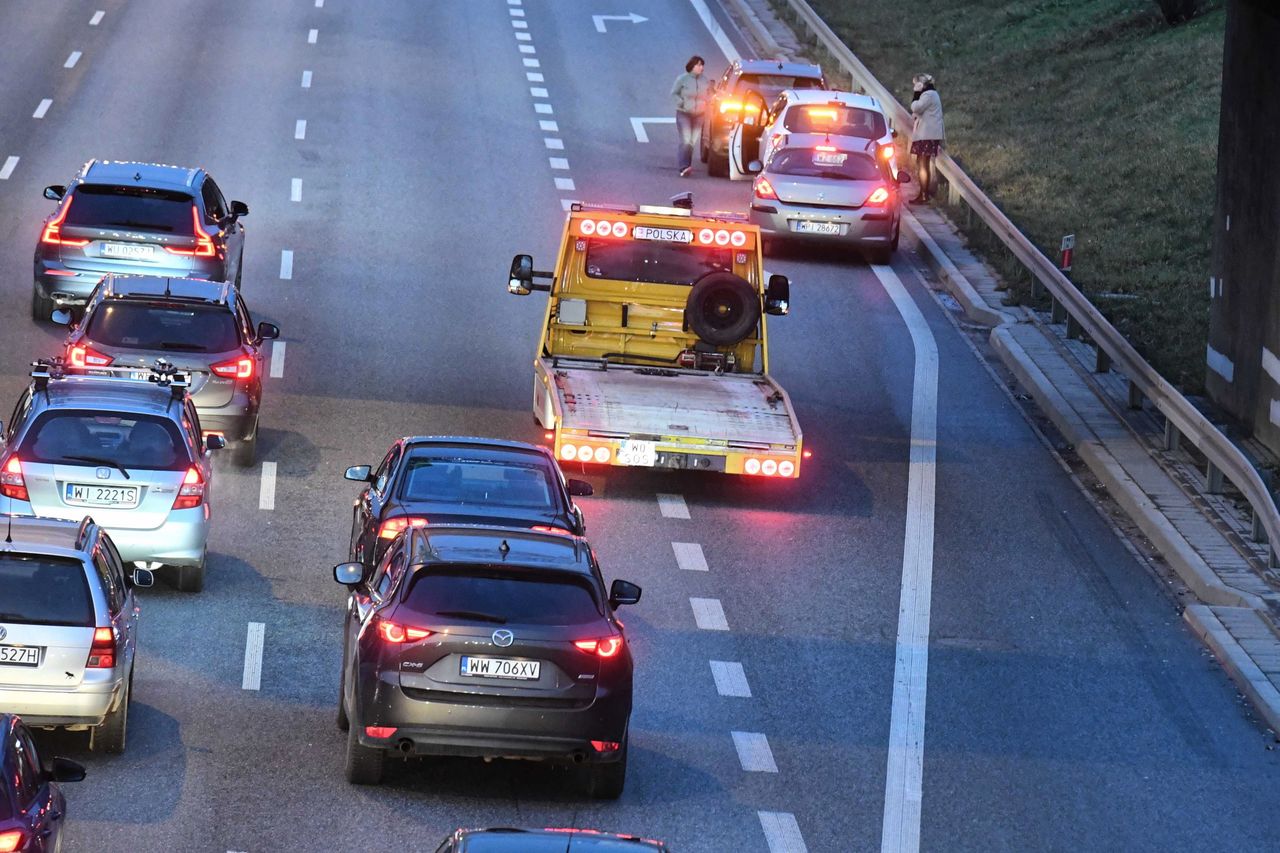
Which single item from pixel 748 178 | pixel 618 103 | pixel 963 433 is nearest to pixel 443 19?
pixel 618 103

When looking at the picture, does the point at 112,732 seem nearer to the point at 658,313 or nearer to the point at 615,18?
the point at 658,313

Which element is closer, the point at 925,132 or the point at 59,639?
the point at 59,639

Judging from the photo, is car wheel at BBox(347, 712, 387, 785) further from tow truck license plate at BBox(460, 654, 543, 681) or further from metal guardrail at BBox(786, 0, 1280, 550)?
metal guardrail at BBox(786, 0, 1280, 550)

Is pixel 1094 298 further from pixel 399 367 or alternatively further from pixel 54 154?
pixel 54 154

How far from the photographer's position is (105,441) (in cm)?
1817

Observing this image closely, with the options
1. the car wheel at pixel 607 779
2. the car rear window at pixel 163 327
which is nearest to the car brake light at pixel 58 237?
the car rear window at pixel 163 327

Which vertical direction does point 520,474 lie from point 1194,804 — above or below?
above

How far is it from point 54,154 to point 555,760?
23.8 metres

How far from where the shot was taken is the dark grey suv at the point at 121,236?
2567 cm

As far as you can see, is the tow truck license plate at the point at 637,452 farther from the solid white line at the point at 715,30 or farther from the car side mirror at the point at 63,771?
the solid white line at the point at 715,30

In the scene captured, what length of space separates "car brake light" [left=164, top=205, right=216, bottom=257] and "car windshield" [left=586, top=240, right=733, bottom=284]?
15.3ft

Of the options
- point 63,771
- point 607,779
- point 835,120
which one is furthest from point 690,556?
point 835,120

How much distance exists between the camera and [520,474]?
17.6 metres

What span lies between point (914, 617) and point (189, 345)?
24.0ft
